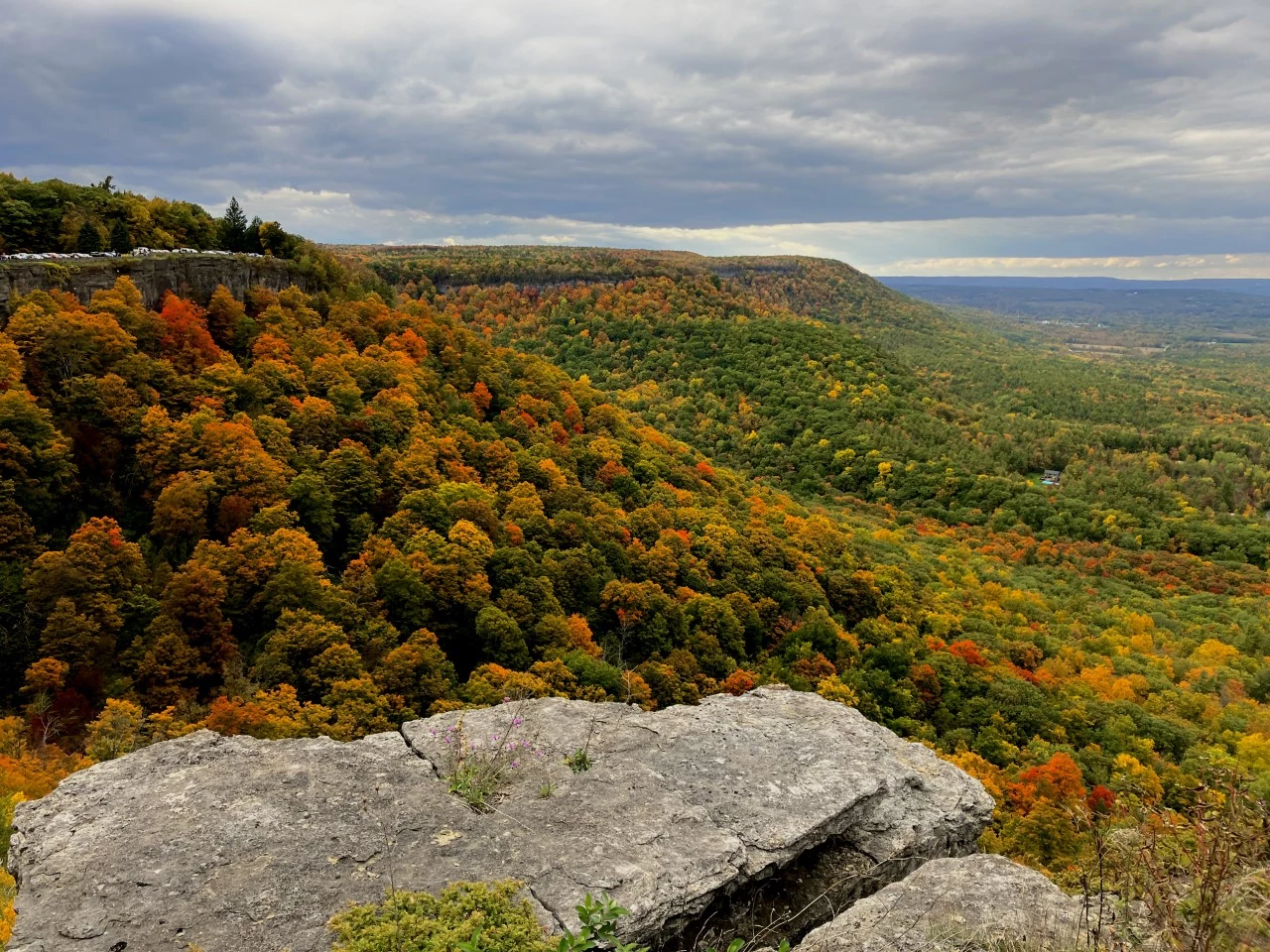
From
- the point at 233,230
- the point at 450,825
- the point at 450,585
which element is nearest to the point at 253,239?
the point at 233,230

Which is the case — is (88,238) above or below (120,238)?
below

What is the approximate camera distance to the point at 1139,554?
250ft

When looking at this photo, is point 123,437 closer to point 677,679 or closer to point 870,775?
point 677,679

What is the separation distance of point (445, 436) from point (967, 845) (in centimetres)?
2927

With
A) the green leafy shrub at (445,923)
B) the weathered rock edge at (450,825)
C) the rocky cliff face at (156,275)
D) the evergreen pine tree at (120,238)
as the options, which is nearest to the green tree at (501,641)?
the weathered rock edge at (450,825)

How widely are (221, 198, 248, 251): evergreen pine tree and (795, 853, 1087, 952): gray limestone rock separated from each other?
45690 millimetres

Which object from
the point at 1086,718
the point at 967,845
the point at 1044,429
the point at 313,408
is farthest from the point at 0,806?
the point at 1044,429

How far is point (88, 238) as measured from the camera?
31.4 m

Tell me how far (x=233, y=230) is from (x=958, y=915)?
46843 millimetres

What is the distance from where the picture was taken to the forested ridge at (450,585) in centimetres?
1848

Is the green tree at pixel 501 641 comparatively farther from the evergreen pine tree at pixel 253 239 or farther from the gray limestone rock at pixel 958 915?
the evergreen pine tree at pixel 253 239

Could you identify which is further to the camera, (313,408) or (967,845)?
(313,408)

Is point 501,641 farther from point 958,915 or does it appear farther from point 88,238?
point 88,238

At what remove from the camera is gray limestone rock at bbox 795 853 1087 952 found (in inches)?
250
